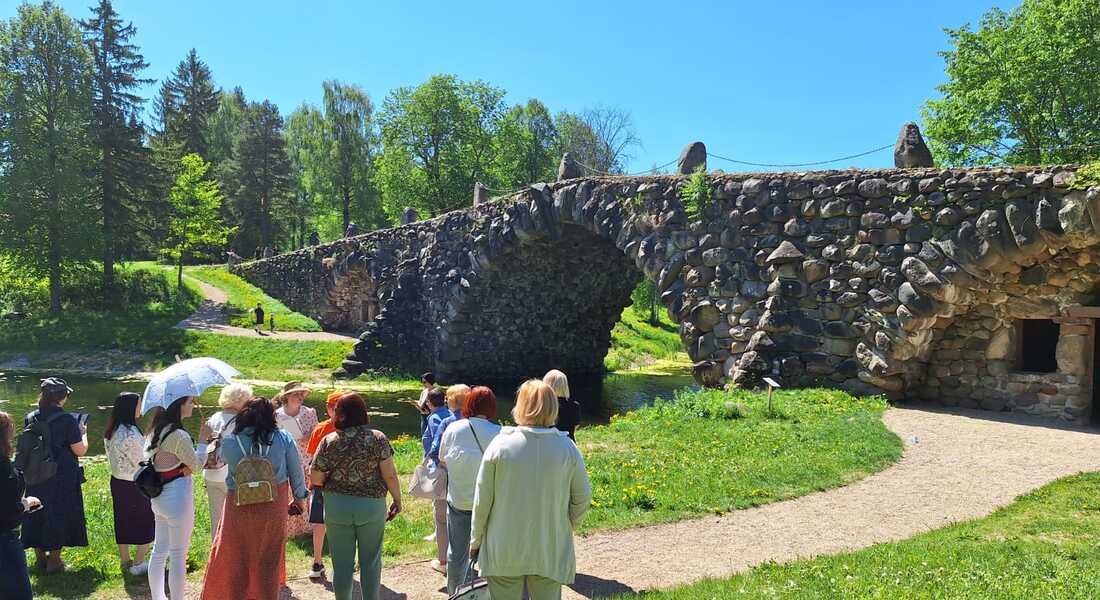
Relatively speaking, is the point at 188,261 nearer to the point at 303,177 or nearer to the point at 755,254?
the point at 303,177

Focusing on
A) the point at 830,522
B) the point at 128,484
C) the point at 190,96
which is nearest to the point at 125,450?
the point at 128,484

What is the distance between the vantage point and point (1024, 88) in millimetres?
23328

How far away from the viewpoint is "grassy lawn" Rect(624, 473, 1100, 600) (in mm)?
4582

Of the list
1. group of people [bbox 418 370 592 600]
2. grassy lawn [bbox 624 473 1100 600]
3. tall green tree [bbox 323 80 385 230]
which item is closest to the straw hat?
group of people [bbox 418 370 592 600]

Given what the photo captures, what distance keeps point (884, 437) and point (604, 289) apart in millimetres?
16048

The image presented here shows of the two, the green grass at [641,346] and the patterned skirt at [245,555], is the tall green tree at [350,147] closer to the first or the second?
the green grass at [641,346]

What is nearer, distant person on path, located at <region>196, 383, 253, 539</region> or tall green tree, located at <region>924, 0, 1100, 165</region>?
distant person on path, located at <region>196, 383, 253, 539</region>

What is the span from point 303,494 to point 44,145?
3355 cm

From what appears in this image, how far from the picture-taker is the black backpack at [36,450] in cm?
572

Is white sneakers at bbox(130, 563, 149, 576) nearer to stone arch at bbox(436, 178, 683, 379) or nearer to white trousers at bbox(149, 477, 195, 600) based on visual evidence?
white trousers at bbox(149, 477, 195, 600)

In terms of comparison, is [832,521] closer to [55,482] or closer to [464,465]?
[464,465]

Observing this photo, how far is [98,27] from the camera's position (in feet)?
123

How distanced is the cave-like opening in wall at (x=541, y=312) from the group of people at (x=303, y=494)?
16.4 m

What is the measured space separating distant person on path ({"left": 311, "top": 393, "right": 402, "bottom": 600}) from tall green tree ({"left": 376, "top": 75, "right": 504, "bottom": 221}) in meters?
41.8
